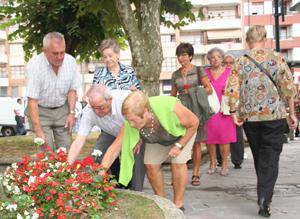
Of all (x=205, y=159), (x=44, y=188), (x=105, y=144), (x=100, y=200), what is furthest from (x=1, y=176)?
(x=205, y=159)

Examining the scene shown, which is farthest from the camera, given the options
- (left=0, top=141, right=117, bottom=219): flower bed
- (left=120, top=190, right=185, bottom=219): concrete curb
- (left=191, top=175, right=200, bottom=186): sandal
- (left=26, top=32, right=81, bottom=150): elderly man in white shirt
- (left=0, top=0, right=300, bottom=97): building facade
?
(left=0, top=0, right=300, bottom=97): building facade

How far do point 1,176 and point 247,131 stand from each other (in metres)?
2.39

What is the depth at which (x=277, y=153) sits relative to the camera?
516 cm

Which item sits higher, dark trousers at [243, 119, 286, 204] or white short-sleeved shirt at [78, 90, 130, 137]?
white short-sleeved shirt at [78, 90, 130, 137]

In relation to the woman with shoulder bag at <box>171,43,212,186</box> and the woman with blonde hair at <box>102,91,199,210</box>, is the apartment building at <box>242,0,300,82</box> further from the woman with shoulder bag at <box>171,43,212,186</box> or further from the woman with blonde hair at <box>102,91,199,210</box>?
the woman with blonde hair at <box>102,91,199,210</box>

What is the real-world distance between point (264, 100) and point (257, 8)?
2186 inches

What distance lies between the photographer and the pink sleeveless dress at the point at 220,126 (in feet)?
24.6

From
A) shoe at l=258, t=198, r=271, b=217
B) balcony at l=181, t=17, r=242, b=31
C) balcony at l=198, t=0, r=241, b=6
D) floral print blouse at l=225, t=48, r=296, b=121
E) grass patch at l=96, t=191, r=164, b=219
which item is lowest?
shoe at l=258, t=198, r=271, b=217

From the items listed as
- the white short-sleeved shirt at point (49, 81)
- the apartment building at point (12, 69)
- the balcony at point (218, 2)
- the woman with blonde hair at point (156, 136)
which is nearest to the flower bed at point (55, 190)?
the woman with blonde hair at point (156, 136)

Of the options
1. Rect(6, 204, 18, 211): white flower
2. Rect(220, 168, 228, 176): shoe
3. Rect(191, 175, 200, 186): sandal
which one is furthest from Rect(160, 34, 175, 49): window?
Rect(6, 204, 18, 211): white flower

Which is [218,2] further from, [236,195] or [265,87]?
[265,87]

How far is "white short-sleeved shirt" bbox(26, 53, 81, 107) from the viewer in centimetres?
536

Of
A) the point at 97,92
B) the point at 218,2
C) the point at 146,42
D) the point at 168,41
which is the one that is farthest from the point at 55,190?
the point at 218,2

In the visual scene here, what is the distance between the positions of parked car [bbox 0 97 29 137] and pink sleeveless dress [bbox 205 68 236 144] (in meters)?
22.8
